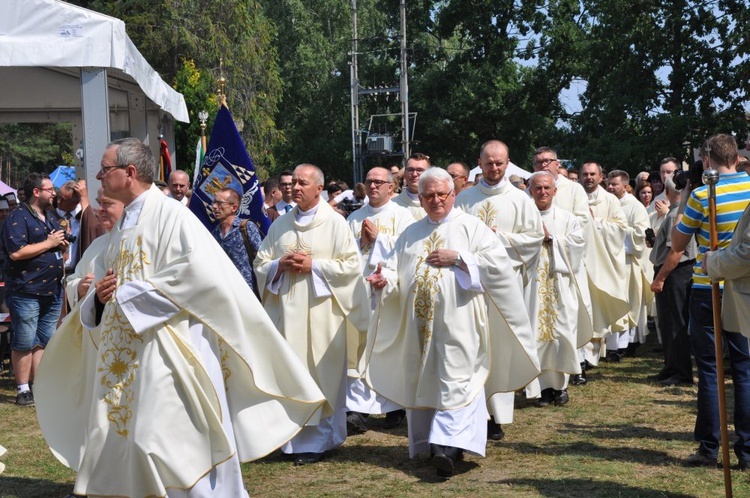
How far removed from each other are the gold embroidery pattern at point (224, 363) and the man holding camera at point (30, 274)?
4486mm

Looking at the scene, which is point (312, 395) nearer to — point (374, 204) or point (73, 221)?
point (374, 204)

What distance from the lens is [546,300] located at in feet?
30.2

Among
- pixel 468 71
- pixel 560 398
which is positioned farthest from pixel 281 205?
pixel 468 71

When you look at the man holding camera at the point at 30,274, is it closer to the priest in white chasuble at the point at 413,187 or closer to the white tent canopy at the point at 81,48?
the white tent canopy at the point at 81,48

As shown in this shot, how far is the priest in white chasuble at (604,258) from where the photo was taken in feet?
35.4

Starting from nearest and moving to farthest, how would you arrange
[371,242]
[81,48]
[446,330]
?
1. [446,330]
2. [371,242]
3. [81,48]

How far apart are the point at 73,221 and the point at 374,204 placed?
367 cm

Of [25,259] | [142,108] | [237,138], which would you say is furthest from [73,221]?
[142,108]

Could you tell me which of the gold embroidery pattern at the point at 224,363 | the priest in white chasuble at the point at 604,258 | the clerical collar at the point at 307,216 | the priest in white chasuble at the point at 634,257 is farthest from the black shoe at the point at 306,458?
the priest in white chasuble at the point at 634,257

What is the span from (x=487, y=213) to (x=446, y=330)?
76.1 inches

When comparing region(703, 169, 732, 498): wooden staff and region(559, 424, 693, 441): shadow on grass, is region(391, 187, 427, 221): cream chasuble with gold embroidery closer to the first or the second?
region(559, 424, 693, 441): shadow on grass

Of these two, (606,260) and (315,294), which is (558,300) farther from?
(315,294)

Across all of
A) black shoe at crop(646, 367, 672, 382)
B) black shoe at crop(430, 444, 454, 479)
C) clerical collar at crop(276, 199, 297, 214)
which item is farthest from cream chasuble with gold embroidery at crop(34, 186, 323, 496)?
clerical collar at crop(276, 199, 297, 214)

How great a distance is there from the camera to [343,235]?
7609 millimetres
